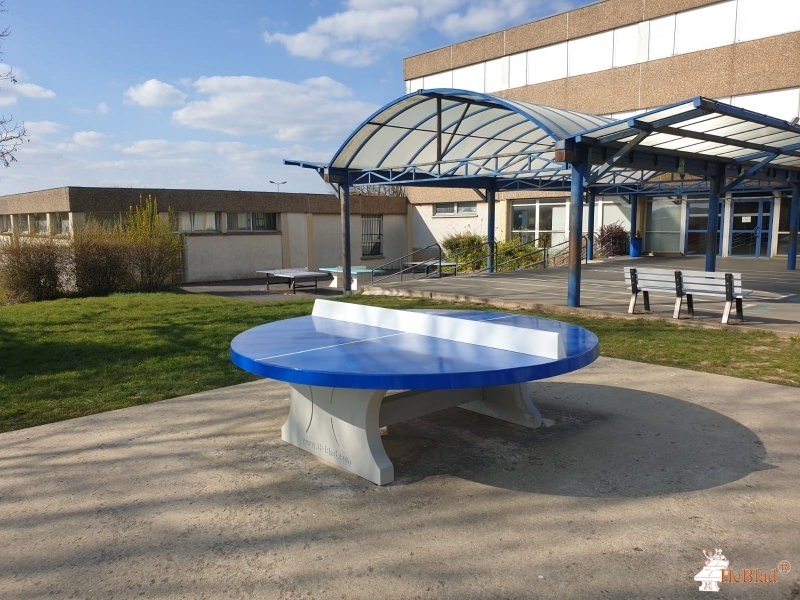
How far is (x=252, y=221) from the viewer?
27.0m

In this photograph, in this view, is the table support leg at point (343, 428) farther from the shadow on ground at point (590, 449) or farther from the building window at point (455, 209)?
the building window at point (455, 209)

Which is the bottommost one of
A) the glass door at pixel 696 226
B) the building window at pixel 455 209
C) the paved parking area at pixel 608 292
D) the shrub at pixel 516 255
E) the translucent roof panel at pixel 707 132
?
the paved parking area at pixel 608 292

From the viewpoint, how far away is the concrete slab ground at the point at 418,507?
2920mm

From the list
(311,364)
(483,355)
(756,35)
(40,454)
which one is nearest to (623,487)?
(483,355)

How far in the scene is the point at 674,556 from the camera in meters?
3.09

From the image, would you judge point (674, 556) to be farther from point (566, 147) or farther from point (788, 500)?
point (566, 147)

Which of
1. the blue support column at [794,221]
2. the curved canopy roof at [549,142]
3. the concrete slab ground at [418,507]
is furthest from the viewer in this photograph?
the blue support column at [794,221]

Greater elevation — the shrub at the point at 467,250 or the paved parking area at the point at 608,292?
the shrub at the point at 467,250

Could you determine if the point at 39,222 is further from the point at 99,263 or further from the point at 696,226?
the point at 696,226

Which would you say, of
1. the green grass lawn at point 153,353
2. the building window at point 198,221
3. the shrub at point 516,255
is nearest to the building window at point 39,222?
the building window at point 198,221

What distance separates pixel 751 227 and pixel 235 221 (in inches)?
804

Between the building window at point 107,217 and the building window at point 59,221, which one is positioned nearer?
the building window at point 107,217

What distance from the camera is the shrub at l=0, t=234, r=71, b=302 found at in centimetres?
1567

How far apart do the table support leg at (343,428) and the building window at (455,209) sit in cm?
2698
